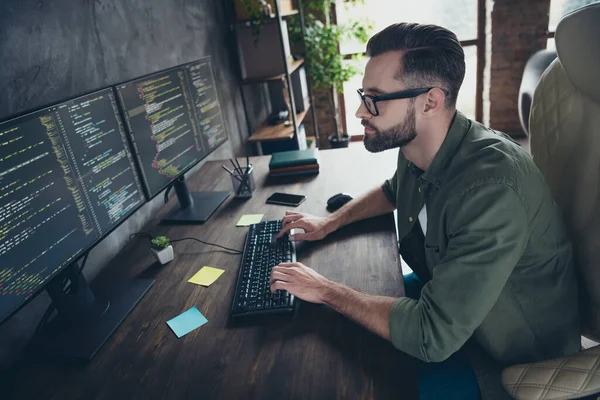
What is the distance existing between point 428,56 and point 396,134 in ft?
0.70

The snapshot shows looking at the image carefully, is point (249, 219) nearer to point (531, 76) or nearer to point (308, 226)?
point (308, 226)

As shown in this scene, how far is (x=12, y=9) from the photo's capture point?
1.20 meters

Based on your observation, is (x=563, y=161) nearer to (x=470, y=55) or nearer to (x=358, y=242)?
(x=358, y=242)

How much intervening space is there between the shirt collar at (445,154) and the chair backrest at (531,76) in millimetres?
2415

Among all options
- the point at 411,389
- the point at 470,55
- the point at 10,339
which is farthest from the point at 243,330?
the point at 470,55

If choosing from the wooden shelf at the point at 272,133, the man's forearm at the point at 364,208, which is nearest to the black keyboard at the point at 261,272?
the man's forearm at the point at 364,208

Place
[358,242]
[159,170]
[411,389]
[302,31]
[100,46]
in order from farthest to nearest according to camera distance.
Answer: [302,31], [100,46], [159,170], [358,242], [411,389]

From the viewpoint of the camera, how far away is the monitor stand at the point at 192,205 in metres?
1.60

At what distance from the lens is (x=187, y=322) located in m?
1.08

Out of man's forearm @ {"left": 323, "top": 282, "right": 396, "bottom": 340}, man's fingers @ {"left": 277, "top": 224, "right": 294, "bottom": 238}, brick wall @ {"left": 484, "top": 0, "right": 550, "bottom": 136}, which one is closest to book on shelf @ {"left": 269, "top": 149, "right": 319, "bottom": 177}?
man's fingers @ {"left": 277, "top": 224, "right": 294, "bottom": 238}

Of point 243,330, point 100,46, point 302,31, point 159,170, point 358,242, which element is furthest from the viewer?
point 302,31

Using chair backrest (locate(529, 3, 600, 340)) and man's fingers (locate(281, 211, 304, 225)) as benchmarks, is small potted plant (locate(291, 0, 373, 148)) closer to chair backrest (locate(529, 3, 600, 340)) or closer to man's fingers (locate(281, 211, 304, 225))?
man's fingers (locate(281, 211, 304, 225))

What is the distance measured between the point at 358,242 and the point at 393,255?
0.13m

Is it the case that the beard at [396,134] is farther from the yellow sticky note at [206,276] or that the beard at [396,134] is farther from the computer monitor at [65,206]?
the computer monitor at [65,206]
